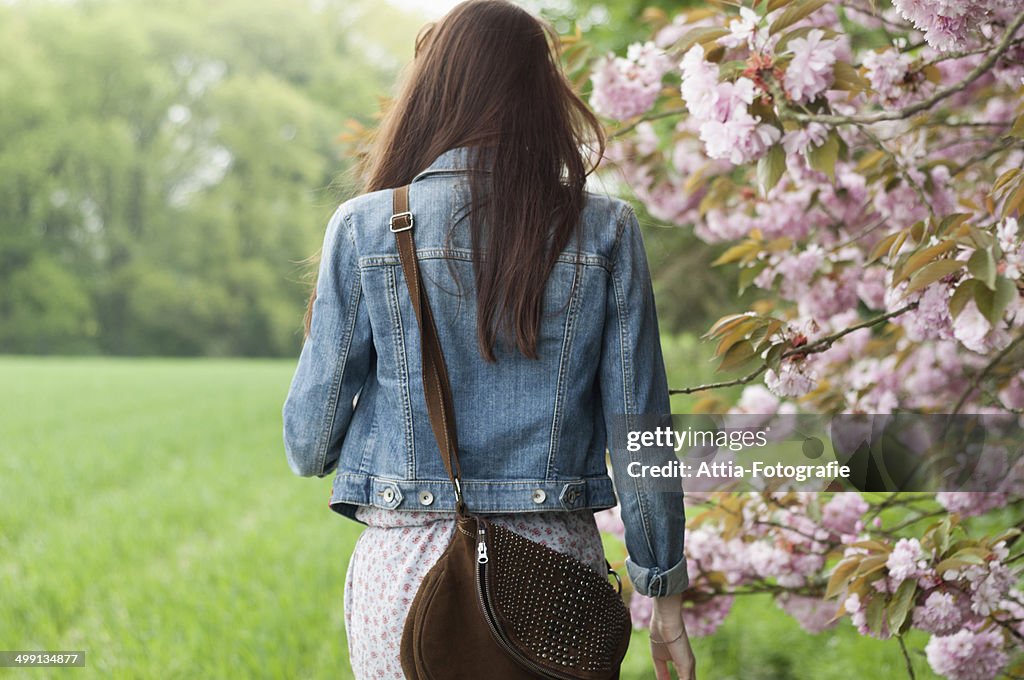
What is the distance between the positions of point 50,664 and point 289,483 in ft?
12.2

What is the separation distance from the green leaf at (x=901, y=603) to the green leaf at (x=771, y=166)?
2.30 feet

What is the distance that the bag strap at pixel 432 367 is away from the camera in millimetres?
1354

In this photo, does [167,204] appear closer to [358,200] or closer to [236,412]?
[236,412]

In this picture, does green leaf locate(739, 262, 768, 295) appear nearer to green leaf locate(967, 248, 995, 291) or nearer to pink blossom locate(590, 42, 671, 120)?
pink blossom locate(590, 42, 671, 120)

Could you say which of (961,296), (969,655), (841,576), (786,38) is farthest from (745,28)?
(969,655)

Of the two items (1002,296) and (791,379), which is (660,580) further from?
(1002,296)

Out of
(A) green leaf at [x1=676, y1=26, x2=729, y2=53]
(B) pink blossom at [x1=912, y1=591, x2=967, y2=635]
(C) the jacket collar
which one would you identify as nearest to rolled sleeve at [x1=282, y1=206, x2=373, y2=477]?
(C) the jacket collar

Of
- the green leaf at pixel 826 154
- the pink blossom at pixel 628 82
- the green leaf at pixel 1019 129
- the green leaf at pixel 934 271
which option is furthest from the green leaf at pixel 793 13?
the pink blossom at pixel 628 82

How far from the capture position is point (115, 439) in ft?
26.7

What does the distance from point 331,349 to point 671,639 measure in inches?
27.7

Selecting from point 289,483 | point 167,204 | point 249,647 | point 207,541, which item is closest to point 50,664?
point 249,647

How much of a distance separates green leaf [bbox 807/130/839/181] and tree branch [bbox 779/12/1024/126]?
54mm

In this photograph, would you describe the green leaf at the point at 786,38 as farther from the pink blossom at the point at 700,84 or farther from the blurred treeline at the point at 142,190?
the blurred treeline at the point at 142,190

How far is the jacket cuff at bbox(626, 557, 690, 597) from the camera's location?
148 centimetres
